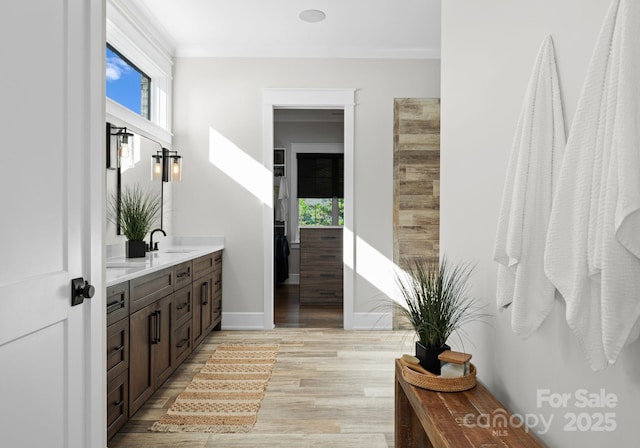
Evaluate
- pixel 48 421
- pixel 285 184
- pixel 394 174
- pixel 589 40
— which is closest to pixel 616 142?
pixel 589 40

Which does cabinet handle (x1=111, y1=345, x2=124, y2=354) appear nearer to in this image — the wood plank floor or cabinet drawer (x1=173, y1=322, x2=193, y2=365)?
the wood plank floor

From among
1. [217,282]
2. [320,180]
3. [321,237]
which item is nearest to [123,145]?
[217,282]

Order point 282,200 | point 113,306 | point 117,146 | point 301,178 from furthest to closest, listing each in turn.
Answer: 1. point 301,178
2. point 282,200
3. point 117,146
4. point 113,306

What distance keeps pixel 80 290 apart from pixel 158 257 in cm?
197

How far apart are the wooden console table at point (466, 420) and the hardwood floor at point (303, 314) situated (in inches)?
122

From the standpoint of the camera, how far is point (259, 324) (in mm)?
4512

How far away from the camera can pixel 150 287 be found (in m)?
2.62

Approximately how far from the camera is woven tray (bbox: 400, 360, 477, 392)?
1.51m

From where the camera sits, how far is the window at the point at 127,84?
11.0 feet

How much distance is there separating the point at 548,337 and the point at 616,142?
2.07 feet

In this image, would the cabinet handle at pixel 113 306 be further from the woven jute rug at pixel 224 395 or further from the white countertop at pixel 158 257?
the woven jute rug at pixel 224 395

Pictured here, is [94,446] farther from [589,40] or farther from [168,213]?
[168,213]

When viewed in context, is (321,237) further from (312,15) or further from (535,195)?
(535,195)

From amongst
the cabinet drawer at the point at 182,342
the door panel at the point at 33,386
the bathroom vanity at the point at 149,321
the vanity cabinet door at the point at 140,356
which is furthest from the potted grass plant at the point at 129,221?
the door panel at the point at 33,386
